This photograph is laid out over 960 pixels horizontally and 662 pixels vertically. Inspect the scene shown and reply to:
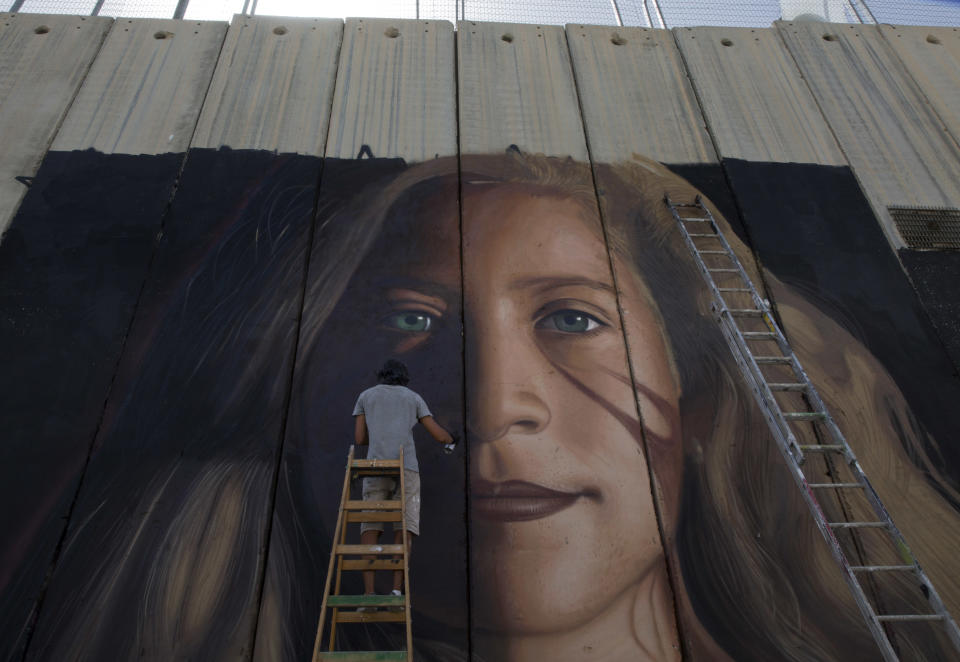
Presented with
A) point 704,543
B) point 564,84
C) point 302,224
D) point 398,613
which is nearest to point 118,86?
point 302,224

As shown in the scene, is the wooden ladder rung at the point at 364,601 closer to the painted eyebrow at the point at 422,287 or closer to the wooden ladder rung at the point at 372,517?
the wooden ladder rung at the point at 372,517

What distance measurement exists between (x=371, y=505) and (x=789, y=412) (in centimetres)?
343

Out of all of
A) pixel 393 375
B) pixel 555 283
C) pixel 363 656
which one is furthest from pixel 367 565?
pixel 555 283

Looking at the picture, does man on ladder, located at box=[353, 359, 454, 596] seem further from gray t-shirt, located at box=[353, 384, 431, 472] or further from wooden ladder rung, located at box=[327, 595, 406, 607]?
wooden ladder rung, located at box=[327, 595, 406, 607]

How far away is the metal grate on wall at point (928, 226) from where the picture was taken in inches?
263

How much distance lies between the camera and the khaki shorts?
4215 millimetres

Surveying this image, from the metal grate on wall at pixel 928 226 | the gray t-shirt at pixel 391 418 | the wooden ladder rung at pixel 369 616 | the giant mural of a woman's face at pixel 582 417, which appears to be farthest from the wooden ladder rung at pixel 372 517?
the metal grate on wall at pixel 928 226

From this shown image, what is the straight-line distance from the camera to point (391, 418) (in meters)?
4.47

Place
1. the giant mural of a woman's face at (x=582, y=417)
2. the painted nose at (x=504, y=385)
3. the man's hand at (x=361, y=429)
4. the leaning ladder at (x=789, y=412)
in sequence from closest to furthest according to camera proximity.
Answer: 1. the leaning ladder at (x=789, y=412)
2. the man's hand at (x=361, y=429)
3. the giant mural of a woman's face at (x=582, y=417)
4. the painted nose at (x=504, y=385)

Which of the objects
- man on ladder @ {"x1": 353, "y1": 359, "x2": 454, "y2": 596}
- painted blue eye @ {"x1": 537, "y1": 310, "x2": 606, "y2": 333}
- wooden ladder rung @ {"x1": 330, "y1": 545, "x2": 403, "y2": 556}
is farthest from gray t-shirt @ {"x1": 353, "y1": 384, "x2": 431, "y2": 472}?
painted blue eye @ {"x1": 537, "y1": 310, "x2": 606, "y2": 333}

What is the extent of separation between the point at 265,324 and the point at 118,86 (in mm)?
3519

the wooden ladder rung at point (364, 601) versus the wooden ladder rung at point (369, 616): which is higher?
the wooden ladder rung at point (364, 601)

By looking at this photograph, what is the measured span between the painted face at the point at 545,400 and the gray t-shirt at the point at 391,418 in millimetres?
829

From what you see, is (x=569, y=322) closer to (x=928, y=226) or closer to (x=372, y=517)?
(x=372, y=517)
